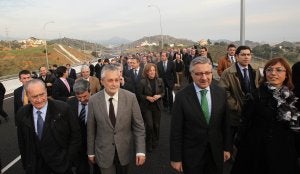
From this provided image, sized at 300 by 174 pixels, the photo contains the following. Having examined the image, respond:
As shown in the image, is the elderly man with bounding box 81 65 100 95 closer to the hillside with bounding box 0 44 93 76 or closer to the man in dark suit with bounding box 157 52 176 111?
the man in dark suit with bounding box 157 52 176 111

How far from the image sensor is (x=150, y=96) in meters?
7.54

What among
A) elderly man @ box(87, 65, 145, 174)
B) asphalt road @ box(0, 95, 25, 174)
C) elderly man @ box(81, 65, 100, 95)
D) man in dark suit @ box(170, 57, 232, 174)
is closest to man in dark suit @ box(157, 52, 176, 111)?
A: elderly man @ box(81, 65, 100, 95)

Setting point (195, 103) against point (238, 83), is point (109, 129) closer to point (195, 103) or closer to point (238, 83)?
point (195, 103)

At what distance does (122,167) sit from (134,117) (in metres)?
0.65

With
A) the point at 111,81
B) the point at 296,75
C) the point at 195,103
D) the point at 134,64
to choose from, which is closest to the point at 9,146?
the point at 134,64

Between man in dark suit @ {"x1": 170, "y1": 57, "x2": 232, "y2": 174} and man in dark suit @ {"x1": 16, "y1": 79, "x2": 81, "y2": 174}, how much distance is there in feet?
4.11

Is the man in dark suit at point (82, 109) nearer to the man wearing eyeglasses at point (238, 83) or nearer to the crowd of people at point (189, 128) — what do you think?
the crowd of people at point (189, 128)

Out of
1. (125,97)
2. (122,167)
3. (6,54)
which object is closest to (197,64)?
(125,97)

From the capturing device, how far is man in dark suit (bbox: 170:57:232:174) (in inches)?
149

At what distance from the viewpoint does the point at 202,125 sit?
12.4 ft

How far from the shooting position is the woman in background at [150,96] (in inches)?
297

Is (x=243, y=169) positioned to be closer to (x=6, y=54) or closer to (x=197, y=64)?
(x=197, y=64)

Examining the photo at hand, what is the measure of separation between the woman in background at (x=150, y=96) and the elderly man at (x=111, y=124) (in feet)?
10.8

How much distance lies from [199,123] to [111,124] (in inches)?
40.8
